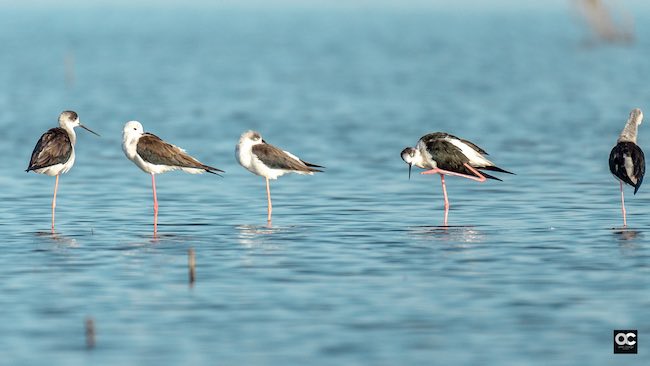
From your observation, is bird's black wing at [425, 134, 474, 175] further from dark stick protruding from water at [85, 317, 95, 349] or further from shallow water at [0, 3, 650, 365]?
dark stick protruding from water at [85, 317, 95, 349]

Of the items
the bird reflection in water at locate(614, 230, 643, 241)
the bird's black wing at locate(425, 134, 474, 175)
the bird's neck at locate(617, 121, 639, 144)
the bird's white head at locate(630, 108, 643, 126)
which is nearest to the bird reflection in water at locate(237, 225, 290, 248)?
the bird's black wing at locate(425, 134, 474, 175)

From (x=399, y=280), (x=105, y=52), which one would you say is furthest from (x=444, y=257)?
(x=105, y=52)

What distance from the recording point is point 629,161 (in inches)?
790

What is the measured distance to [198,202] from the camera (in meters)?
22.4

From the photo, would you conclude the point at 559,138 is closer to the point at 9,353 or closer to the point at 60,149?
the point at 60,149

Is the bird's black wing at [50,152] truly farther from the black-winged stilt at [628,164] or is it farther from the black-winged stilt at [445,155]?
the black-winged stilt at [628,164]

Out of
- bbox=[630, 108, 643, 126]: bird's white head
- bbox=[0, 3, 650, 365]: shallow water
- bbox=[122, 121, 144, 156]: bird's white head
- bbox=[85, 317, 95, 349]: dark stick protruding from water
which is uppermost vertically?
bbox=[630, 108, 643, 126]: bird's white head

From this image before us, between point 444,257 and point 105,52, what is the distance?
77422mm

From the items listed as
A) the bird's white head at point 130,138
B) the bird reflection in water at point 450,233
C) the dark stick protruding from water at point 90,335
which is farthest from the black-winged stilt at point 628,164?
the dark stick protruding from water at point 90,335

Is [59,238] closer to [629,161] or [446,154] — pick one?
[446,154]

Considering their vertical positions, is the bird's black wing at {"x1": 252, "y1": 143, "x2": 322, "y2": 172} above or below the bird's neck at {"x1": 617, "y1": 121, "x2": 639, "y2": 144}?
below

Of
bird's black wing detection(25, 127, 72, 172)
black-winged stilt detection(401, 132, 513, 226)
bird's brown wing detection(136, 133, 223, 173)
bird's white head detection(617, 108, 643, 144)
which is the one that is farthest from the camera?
black-winged stilt detection(401, 132, 513, 226)

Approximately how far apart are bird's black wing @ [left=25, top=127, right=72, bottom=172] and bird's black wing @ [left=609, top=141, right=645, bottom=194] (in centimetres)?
776

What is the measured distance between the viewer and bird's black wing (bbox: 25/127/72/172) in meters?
20.4
